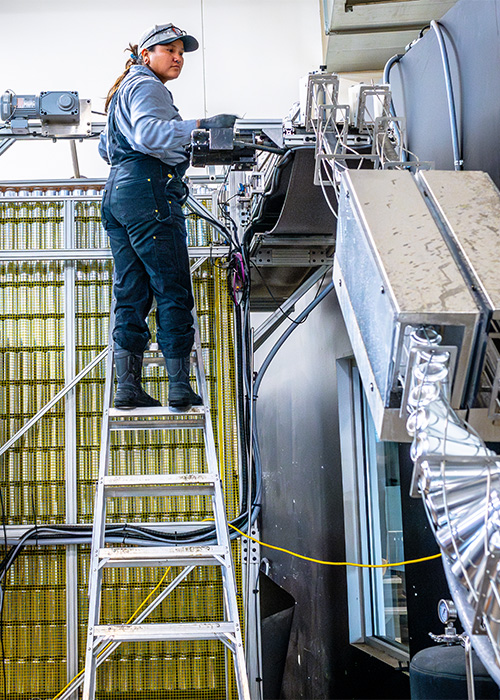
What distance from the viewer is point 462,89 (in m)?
2.56

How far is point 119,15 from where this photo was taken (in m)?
6.45

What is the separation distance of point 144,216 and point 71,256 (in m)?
1.07

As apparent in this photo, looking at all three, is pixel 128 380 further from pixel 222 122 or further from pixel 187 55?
pixel 187 55

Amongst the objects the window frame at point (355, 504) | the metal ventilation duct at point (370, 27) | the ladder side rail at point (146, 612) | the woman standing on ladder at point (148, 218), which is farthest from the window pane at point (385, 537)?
the metal ventilation duct at point (370, 27)

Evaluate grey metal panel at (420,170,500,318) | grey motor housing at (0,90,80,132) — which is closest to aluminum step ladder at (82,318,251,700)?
grey motor housing at (0,90,80,132)

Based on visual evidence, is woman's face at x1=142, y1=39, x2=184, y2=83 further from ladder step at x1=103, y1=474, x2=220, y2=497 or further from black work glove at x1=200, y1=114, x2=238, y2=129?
ladder step at x1=103, y1=474, x2=220, y2=497

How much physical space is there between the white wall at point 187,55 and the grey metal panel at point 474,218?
4.54 meters

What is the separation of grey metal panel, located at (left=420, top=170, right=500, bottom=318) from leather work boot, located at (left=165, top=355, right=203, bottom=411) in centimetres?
148

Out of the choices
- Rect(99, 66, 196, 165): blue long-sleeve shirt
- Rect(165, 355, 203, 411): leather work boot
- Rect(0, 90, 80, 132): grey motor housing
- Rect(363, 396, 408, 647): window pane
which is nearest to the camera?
Rect(99, 66, 196, 165): blue long-sleeve shirt

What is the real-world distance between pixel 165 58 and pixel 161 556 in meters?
2.06

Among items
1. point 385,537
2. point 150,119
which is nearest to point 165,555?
point 150,119

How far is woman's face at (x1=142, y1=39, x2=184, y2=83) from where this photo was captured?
10.8ft

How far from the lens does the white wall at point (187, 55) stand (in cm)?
629

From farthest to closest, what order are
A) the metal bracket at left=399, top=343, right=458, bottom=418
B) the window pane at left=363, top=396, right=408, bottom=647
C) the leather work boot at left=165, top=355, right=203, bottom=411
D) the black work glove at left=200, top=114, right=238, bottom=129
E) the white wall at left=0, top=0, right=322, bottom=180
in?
the white wall at left=0, top=0, right=322, bottom=180, the window pane at left=363, top=396, right=408, bottom=647, the leather work boot at left=165, top=355, right=203, bottom=411, the black work glove at left=200, top=114, right=238, bottom=129, the metal bracket at left=399, top=343, right=458, bottom=418
